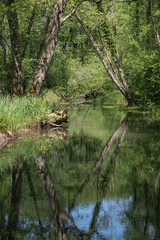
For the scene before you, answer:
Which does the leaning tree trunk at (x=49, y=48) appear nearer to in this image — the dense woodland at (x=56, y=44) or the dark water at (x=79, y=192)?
the dense woodland at (x=56, y=44)

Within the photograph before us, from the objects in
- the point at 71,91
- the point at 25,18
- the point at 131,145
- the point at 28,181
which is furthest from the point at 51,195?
the point at 71,91

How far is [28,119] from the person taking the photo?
12734 mm

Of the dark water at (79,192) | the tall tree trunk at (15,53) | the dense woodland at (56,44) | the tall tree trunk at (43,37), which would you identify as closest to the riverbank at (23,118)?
the dense woodland at (56,44)

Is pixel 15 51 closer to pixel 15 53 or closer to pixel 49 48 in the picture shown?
pixel 15 53

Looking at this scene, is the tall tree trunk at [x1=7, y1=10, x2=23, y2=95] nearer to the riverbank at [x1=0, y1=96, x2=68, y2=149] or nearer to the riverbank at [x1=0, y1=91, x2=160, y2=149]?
the riverbank at [x1=0, y1=91, x2=160, y2=149]

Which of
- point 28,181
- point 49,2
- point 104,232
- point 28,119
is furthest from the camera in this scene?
point 49,2

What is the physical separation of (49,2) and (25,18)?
7418 mm

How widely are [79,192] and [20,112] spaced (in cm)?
766

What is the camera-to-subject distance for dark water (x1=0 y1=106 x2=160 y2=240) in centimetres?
381

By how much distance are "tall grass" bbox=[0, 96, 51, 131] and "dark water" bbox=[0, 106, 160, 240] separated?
1.92 meters

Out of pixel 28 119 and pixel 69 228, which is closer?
pixel 69 228

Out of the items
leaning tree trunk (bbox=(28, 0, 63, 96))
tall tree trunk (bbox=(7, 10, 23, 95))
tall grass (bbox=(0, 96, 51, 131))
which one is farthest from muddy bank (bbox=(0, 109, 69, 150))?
tall tree trunk (bbox=(7, 10, 23, 95))

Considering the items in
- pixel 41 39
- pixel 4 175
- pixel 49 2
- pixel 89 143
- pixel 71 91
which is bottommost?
pixel 71 91

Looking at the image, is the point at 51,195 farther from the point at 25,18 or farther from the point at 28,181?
the point at 25,18
